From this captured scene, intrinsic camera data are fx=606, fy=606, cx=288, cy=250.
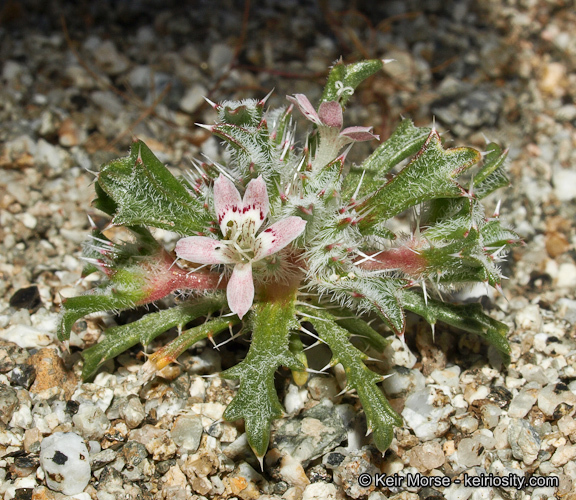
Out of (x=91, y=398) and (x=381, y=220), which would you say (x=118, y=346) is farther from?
(x=381, y=220)

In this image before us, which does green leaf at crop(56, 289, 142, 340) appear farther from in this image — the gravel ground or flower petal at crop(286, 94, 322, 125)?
flower petal at crop(286, 94, 322, 125)

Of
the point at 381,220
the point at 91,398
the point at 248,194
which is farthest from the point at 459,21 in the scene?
the point at 91,398

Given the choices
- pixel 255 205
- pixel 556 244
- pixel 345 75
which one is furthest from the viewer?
pixel 556 244

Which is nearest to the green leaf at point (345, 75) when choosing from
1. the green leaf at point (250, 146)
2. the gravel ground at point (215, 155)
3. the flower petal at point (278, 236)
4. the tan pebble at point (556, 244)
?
the green leaf at point (250, 146)

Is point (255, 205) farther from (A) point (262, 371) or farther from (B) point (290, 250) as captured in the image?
(A) point (262, 371)

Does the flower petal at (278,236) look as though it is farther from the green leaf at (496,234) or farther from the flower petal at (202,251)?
the green leaf at (496,234)

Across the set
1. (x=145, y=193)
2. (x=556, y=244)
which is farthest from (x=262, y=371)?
(x=556, y=244)
